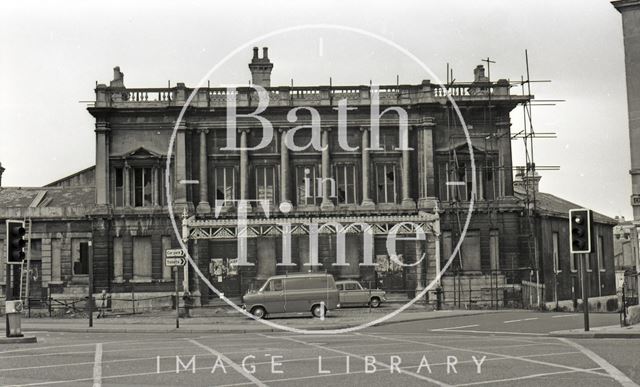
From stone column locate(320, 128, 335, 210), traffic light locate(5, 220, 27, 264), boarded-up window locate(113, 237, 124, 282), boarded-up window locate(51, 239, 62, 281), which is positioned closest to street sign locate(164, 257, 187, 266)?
traffic light locate(5, 220, 27, 264)

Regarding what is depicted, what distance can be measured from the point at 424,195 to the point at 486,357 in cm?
3034

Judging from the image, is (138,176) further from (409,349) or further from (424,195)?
(409,349)

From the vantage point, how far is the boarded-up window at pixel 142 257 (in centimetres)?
4794

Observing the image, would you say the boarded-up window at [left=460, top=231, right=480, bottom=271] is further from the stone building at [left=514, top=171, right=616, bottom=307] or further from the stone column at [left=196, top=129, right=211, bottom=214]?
the stone column at [left=196, top=129, right=211, bottom=214]

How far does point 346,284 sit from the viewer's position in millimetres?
44375

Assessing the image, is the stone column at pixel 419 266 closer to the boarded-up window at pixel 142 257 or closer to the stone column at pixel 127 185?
the boarded-up window at pixel 142 257

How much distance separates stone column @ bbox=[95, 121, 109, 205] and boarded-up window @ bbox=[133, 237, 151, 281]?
2.70 m

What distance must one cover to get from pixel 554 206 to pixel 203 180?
22387 mm

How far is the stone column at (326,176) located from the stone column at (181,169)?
7.02 metres

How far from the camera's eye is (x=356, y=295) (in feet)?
145

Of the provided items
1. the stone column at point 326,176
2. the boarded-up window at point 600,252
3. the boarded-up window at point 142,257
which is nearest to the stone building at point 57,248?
the boarded-up window at point 142,257

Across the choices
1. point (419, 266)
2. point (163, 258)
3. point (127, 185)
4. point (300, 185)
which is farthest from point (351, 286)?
point (127, 185)

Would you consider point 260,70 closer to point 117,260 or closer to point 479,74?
point 479,74

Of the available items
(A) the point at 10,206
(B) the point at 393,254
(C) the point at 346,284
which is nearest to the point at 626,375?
(C) the point at 346,284
